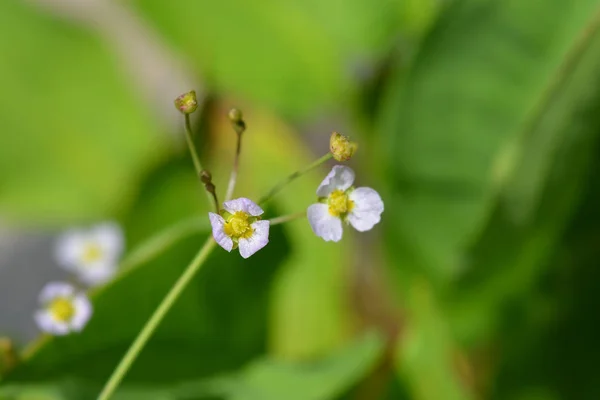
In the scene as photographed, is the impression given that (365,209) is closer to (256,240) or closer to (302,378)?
(256,240)

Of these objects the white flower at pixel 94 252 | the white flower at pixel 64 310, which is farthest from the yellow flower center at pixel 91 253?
the white flower at pixel 64 310

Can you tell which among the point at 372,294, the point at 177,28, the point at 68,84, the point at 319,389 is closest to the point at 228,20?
the point at 177,28

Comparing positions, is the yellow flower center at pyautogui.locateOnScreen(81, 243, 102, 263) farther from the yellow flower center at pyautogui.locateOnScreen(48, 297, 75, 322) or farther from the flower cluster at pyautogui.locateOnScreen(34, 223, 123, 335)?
the yellow flower center at pyautogui.locateOnScreen(48, 297, 75, 322)

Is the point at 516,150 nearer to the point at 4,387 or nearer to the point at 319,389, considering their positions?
the point at 319,389

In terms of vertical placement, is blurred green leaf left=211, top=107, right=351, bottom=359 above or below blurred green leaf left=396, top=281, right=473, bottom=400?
above

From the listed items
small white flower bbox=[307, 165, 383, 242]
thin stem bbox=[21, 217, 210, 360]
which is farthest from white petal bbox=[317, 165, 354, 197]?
thin stem bbox=[21, 217, 210, 360]

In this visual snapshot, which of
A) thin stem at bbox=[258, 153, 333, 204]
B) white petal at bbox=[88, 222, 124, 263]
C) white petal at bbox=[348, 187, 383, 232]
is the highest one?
white petal at bbox=[88, 222, 124, 263]
